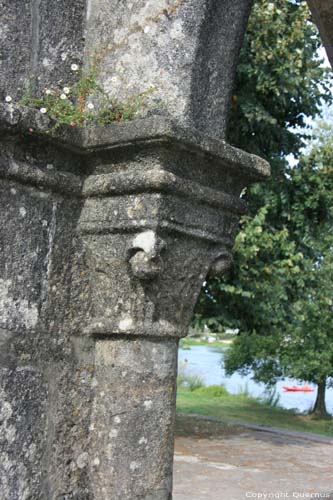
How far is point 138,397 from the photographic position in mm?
2295

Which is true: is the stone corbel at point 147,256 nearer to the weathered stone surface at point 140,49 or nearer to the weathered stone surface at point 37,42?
the weathered stone surface at point 140,49

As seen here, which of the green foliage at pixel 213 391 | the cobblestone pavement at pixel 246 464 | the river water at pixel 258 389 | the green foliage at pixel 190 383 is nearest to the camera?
the cobblestone pavement at pixel 246 464

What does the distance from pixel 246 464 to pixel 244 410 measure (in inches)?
159

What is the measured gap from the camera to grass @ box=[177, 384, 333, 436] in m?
10.0

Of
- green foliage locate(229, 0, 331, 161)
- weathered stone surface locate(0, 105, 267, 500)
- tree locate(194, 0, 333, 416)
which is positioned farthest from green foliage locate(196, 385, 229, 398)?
weathered stone surface locate(0, 105, 267, 500)

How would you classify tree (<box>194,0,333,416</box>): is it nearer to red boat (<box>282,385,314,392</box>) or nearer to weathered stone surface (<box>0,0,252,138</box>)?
weathered stone surface (<box>0,0,252,138</box>)

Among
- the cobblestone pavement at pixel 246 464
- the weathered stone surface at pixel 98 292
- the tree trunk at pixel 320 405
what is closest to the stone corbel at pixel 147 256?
the weathered stone surface at pixel 98 292

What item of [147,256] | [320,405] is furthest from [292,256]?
[147,256]

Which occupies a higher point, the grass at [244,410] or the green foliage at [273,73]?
the green foliage at [273,73]

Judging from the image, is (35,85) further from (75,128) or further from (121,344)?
(121,344)

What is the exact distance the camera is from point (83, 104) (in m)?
2.51

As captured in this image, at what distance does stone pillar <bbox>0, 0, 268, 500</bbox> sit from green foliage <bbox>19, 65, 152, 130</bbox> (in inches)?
2.0

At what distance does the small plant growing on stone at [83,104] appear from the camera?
2352mm

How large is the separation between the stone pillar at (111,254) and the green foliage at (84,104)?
0.05 meters
